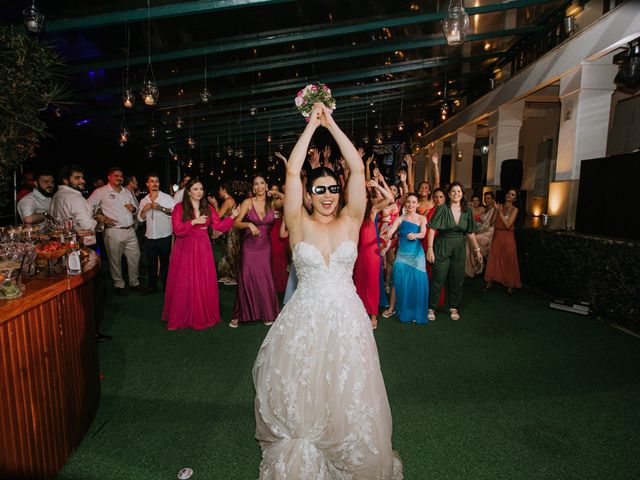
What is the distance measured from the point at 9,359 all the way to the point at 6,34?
1.98 metres

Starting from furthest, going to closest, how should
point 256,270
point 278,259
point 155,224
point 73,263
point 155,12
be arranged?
point 278,259
point 155,224
point 155,12
point 256,270
point 73,263

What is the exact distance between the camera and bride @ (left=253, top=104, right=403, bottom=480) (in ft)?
6.54

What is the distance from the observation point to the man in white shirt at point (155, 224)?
618 cm

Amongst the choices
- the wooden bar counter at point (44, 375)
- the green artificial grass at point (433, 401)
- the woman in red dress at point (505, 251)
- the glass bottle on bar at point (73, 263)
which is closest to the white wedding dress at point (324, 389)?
the green artificial grass at point (433, 401)

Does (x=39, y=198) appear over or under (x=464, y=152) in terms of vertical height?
under

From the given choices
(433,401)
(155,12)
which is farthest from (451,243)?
(155,12)

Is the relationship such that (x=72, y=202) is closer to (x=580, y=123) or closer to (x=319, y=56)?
(x=319, y=56)

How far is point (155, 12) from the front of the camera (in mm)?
6164

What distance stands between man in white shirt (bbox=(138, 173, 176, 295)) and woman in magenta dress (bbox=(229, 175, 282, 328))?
209 centimetres

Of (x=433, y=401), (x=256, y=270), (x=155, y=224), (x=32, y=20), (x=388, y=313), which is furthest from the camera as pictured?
(x=155, y=224)

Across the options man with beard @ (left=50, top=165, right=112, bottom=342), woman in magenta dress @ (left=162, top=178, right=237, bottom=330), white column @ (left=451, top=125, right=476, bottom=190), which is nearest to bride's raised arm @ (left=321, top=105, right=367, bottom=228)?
woman in magenta dress @ (left=162, top=178, right=237, bottom=330)

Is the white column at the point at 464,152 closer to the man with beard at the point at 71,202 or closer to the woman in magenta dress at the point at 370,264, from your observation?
the woman in magenta dress at the point at 370,264

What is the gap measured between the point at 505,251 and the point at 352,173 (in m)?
5.69

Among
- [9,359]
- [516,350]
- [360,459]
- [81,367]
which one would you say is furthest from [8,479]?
[516,350]
